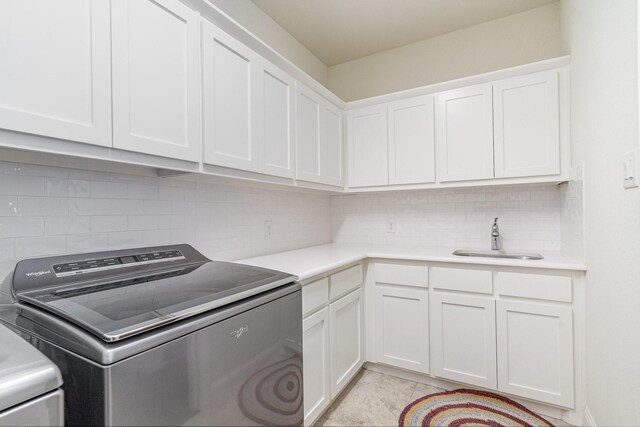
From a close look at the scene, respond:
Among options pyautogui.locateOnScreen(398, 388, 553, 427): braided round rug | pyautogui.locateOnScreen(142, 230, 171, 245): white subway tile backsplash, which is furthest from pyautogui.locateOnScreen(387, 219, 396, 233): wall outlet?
pyautogui.locateOnScreen(142, 230, 171, 245): white subway tile backsplash

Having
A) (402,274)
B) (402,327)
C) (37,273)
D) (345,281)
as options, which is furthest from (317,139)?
(37,273)

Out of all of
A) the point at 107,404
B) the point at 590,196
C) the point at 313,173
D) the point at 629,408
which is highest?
the point at 313,173

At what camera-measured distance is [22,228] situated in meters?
1.05

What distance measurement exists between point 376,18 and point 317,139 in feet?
3.57

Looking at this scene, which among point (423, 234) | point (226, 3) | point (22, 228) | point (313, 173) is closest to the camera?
point (22, 228)

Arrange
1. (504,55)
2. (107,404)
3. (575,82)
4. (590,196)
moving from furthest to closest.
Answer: (504,55), (575,82), (590,196), (107,404)

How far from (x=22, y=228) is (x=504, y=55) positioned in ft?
10.2

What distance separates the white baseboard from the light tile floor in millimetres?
129

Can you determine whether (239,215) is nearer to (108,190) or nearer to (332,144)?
(108,190)

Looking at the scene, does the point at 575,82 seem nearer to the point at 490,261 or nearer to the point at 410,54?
the point at 490,261

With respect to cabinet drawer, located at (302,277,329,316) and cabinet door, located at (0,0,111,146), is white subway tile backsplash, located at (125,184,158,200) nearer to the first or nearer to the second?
cabinet door, located at (0,0,111,146)

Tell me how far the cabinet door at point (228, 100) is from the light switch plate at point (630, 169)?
153 cm

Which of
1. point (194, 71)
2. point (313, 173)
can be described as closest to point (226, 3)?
point (194, 71)

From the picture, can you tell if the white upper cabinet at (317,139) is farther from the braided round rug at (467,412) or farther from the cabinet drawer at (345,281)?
the braided round rug at (467,412)
